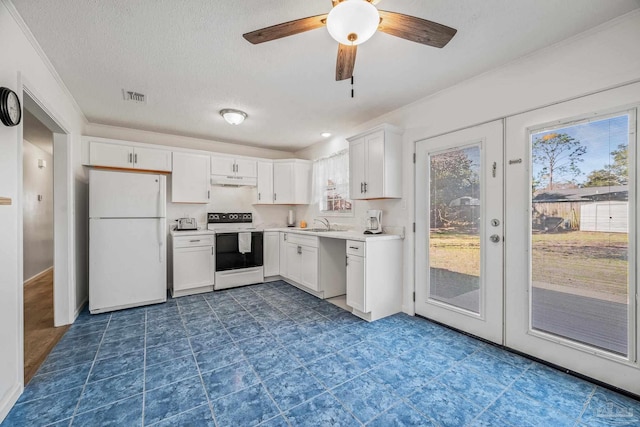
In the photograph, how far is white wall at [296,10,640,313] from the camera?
1.80 m

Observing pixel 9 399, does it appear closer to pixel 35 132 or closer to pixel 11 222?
pixel 11 222

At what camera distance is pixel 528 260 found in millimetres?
2230

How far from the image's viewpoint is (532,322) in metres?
2.21

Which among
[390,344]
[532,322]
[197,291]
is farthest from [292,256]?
[532,322]

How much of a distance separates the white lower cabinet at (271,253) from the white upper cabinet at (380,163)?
1.82m

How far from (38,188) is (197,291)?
3.87m

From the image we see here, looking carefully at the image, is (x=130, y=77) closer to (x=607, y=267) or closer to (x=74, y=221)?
(x=74, y=221)

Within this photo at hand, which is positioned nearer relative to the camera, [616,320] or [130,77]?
[616,320]

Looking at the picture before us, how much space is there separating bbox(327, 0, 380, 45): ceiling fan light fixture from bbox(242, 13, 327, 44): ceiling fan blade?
13 centimetres

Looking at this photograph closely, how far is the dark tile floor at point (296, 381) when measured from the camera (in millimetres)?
1583

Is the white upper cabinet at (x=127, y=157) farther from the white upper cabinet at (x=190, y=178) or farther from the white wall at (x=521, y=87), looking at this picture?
the white wall at (x=521, y=87)

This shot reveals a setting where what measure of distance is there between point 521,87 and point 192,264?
423 centimetres

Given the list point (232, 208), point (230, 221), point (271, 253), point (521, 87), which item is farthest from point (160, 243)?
point (521, 87)

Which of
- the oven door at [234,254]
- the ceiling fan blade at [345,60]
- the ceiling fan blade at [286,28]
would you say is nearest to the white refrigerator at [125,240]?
the oven door at [234,254]
